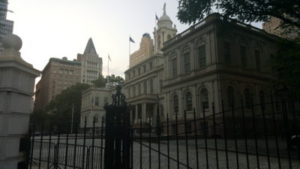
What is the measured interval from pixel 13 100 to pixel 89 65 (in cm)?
13294

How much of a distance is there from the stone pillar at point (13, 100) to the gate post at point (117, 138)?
146cm

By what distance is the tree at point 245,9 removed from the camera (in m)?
14.5

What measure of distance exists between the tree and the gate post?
1399 cm

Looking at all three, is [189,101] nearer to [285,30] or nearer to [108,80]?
[285,30]

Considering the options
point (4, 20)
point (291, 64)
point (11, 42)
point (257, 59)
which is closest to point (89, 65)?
point (257, 59)

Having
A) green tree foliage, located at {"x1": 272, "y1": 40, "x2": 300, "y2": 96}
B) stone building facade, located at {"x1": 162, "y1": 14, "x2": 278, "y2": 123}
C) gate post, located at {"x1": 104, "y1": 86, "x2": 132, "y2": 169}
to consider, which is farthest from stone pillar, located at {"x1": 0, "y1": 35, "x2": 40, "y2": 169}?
stone building facade, located at {"x1": 162, "y1": 14, "x2": 278, "y2": 123}

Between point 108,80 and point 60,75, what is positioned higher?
point 60,75

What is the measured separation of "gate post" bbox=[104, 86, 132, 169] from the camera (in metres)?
4.25

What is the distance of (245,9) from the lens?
52.3ft

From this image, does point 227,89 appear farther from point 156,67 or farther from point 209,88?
point 156,67

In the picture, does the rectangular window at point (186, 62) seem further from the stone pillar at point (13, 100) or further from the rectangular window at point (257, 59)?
the stone pillar at point (13, 100)

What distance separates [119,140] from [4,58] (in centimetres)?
236

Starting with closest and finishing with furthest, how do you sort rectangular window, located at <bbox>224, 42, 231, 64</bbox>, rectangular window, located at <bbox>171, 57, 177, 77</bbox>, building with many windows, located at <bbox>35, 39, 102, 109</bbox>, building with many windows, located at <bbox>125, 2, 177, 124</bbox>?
rectangular window, located at <bbox>224, 42, 231, 64</bbox>, rectangular window, located at <bbox>171, 57, 177, 77</bbox>, building with many windows, located at <bbox>125, 2, 177, 124</bbox>, building with many windows, located at <bbox>35, 39, 102, 109</bbox>

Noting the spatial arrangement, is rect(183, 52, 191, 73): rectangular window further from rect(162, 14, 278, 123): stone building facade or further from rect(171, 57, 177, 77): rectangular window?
rect(171, 57, 177, 77): rectangular window
